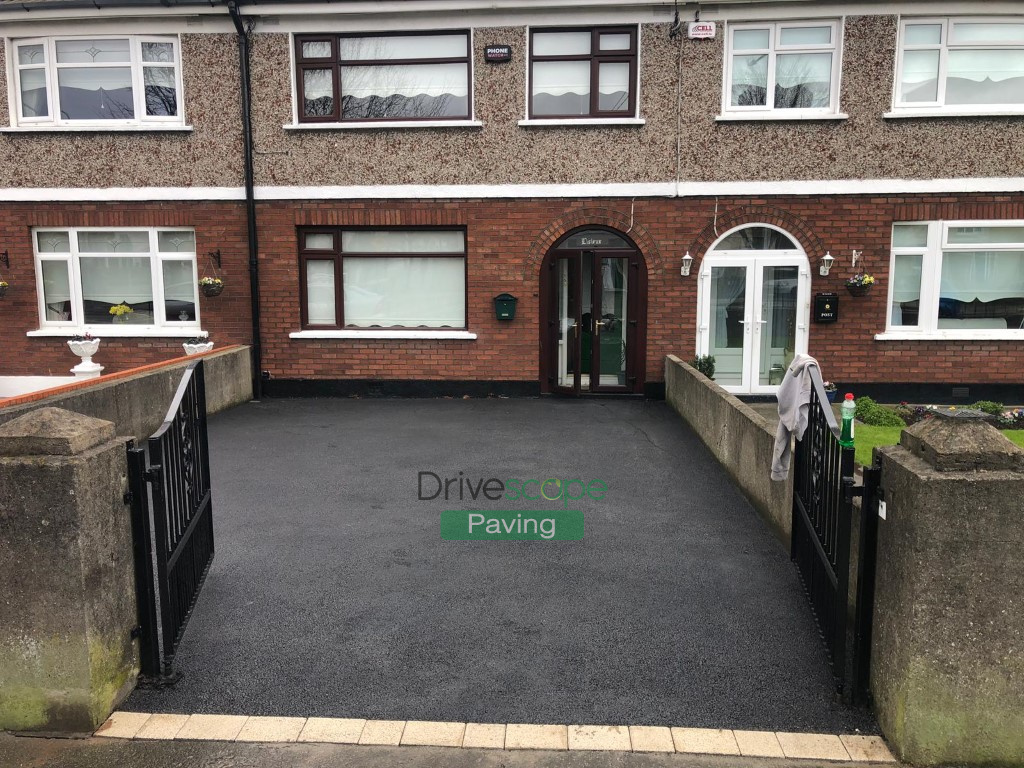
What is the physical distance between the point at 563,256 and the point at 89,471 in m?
8.99

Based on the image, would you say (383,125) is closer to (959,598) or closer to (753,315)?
(753,315)

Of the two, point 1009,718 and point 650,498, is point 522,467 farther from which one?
point 1009,718

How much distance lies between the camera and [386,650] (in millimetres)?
3766

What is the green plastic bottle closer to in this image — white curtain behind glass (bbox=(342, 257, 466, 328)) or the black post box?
the black post box

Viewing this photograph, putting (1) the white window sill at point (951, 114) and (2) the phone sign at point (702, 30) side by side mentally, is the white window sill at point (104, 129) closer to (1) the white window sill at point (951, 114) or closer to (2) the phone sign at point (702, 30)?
(2) the phone sign at point (702, 30)

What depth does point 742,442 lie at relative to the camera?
6316mm

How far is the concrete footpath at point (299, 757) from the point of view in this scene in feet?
9.47

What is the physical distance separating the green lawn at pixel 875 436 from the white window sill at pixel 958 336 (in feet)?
6.98

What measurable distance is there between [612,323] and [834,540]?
8.07 meters

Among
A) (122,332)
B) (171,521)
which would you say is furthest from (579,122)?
(171,521)

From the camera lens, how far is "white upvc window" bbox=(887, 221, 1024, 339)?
1096 cm

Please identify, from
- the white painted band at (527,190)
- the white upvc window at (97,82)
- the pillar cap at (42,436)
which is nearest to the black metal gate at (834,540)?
the pillar cap at (42,436)

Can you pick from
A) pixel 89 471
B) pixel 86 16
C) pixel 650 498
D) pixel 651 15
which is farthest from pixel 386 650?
pixel 86 16

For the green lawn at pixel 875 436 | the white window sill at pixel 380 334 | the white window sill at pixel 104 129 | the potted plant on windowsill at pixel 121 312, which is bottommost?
the green lawn at pixel 875 436
